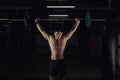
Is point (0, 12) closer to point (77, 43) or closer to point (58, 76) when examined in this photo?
point (58, 76)

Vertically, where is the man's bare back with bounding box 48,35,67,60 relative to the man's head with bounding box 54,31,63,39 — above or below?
below

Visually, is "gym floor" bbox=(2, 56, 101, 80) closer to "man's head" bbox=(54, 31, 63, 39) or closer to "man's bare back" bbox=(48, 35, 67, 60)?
"man's bare back" bbox=(48, 35, 67, 60)

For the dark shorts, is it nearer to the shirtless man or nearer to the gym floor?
the shirtless man

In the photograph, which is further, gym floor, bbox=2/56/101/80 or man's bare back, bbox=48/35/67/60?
gym floor, bbox=2/56/101/80

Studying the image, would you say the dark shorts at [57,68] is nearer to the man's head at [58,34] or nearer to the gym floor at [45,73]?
the man's head at [58,34]

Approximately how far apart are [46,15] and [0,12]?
7.83 feet

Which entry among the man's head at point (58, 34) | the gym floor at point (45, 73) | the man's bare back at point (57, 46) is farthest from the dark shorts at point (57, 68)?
the gym floor at point (45, 73)

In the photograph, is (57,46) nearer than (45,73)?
Yes

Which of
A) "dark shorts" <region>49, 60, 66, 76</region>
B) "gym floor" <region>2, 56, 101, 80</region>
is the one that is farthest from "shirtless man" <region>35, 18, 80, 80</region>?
"gym floor" <region>2, 56, 101, 80</region>

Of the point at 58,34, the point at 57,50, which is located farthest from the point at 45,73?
the point at 58,34

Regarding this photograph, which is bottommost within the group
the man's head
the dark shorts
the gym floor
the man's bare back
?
the gym floor

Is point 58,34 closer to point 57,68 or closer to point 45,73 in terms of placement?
point 57,68

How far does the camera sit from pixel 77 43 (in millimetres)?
18703

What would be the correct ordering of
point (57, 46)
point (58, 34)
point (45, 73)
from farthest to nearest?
point (45, 73) → point (57, 46) → point (58, 34)
